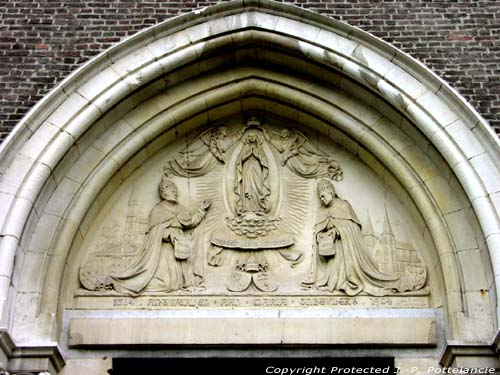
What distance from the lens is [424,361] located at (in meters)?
8.88

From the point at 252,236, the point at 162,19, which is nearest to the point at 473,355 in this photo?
the point at 252,236

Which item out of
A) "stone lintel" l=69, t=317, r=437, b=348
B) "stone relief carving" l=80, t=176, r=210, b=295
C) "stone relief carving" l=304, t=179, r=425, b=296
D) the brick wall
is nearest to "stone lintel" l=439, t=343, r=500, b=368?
"stone lintel" l=69, t=317, r=437, b=348

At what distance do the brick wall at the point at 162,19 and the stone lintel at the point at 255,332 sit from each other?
7.66 ft

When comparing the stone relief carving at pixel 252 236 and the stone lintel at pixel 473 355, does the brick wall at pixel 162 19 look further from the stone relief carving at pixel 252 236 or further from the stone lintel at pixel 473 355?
the stone lintel at pixel 473 355

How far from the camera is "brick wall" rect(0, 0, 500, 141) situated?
9.41 metres

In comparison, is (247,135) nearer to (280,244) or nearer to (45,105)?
(280,244)

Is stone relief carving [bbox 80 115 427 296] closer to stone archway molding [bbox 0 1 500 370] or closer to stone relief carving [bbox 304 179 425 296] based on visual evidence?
stone relief carving [bbox 304 179 425 296]

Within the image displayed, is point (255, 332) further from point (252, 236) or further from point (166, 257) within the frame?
point (166, 257)

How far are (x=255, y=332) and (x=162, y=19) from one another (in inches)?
142

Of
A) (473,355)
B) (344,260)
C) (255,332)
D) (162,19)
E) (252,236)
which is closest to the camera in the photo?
(473,355)

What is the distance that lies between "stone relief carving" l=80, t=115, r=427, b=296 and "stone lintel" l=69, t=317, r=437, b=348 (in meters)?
0.40

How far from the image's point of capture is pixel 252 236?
9.68m

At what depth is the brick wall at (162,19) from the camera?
9414mm

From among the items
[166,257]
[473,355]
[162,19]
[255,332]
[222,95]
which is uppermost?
[162,19]
